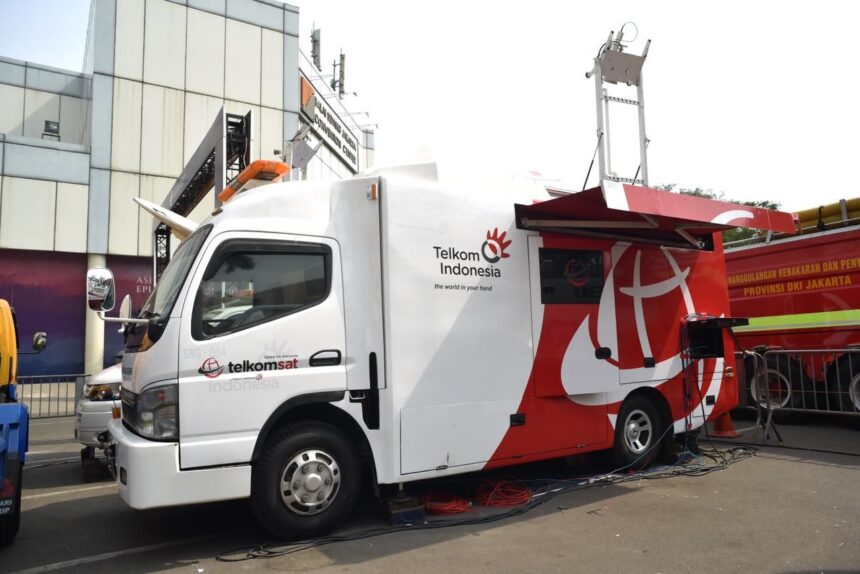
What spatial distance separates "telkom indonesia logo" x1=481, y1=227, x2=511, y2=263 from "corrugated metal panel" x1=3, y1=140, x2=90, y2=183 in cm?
1835

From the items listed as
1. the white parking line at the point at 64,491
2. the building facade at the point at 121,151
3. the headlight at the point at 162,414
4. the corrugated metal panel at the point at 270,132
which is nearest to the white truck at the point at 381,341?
the headlight at the point at 162,414

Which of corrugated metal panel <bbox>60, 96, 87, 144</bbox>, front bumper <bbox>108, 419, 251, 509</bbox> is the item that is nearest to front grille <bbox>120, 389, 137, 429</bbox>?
front bumper <bbox>108, 419, 251, 509</bbox>

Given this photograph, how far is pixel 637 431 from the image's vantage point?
694cm

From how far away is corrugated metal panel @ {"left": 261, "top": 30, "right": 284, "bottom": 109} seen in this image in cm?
2241

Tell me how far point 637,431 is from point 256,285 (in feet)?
15.3

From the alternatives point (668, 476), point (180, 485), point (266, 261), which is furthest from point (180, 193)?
point (668, 476)

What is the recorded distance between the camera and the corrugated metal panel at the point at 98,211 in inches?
771

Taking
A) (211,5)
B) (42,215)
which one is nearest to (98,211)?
(42,215)

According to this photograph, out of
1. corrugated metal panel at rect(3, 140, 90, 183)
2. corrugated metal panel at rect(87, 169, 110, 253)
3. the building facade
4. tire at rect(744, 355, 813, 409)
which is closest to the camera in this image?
tire at rect(744, 355, 813, 409)

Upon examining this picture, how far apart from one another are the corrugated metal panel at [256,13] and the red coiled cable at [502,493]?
69.3 ft

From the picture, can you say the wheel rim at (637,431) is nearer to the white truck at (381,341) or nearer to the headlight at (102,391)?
the white truck at (381,341)

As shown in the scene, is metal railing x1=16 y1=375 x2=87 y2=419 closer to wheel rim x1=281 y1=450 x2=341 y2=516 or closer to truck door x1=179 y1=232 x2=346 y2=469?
truck door x1=179 y1=232 x2=346 y2=469

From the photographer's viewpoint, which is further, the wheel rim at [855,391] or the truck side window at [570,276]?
the wheel rim at [855,391]

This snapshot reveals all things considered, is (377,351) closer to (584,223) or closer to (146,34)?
(584,223)
